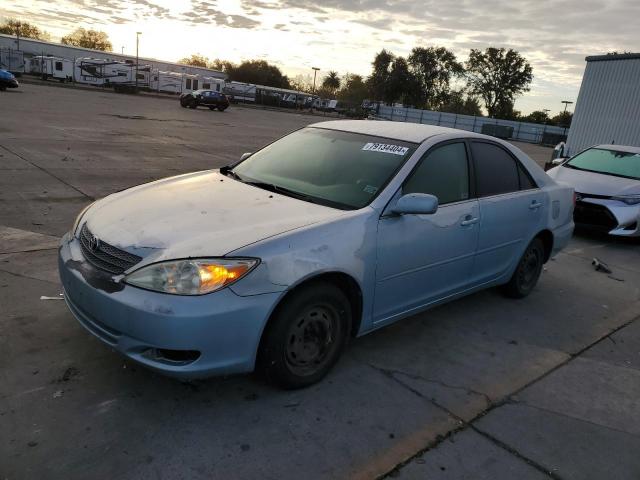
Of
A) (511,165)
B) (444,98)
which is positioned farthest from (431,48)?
(511,165)

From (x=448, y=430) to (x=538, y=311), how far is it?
2.39 metres

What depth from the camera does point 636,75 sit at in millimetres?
19000

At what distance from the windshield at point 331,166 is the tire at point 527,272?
1922mm

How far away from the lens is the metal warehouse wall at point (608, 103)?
757 inches

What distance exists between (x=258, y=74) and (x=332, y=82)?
22.5m

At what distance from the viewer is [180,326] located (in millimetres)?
2463

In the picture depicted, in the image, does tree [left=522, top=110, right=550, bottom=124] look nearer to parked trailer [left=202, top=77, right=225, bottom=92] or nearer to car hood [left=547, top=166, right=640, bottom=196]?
parked trailer [left=202, top=77, right=225, bottom=92]

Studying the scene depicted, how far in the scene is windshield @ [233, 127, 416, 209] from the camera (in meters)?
3.40

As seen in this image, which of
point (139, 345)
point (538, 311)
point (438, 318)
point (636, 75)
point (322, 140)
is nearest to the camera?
point (139, 345)

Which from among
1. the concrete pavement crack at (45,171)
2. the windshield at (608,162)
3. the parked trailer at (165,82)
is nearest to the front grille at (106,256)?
the concrete pavement crack at (45,171)

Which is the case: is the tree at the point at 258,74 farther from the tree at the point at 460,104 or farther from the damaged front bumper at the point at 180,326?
the damaged front bumper at the point at 180,326

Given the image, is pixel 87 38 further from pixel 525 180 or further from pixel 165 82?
pixel 525 180

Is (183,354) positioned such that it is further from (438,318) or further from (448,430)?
(438,318)

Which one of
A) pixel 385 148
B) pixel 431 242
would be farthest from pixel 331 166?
pixel 431 242
